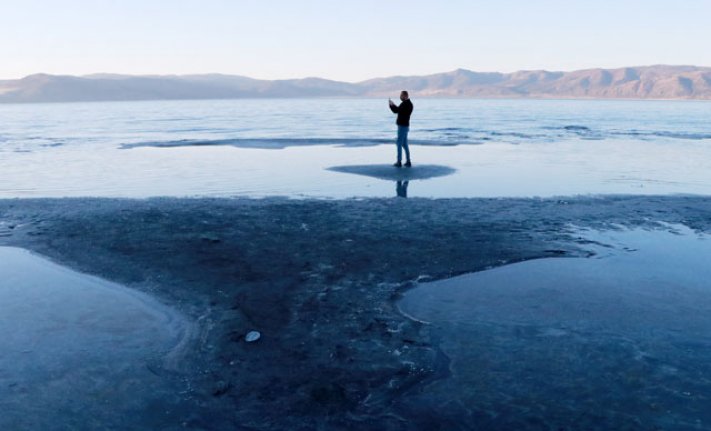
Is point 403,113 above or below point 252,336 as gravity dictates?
above

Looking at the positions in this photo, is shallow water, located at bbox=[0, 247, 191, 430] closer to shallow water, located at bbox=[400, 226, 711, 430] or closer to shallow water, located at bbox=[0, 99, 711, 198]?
shallow water, located at bbox=[400, 226, 711, 430]

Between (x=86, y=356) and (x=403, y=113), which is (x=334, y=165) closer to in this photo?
(x=403, y=113)

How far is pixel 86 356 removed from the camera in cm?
554

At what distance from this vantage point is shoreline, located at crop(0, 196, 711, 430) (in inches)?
192

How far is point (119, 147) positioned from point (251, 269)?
77.7ft

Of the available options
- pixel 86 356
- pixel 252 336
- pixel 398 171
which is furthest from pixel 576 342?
pixel 398 171

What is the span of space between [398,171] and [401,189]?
3.29m

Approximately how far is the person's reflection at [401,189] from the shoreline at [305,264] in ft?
4.18

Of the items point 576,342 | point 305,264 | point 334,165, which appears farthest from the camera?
point 334,165

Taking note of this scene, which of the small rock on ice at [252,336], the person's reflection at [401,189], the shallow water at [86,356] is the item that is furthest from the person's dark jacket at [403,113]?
the small rock on ice at [252,336]

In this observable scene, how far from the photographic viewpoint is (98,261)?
8688 mm

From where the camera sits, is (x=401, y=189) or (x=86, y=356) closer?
(x=86, y=356)

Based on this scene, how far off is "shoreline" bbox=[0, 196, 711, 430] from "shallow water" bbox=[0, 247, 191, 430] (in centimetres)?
29

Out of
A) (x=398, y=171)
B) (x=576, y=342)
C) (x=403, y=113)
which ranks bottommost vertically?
(x=576, y=342)
